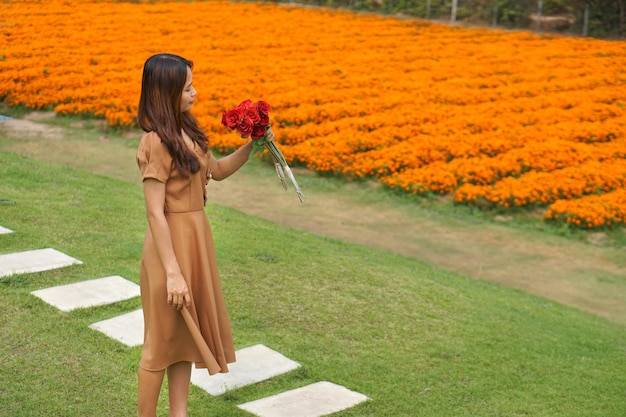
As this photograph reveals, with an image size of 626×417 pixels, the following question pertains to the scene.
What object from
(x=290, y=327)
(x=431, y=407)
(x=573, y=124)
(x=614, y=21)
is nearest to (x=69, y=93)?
(x=573, y=124)

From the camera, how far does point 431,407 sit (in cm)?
490

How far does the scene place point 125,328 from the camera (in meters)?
5.46

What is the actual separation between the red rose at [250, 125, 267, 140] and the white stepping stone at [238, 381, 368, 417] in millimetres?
1545

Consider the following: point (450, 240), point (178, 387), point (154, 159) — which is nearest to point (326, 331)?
point (178, 387)

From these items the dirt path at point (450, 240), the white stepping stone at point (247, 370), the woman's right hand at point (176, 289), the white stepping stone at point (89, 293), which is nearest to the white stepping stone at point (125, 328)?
the white stepping stone at point (89, 293)

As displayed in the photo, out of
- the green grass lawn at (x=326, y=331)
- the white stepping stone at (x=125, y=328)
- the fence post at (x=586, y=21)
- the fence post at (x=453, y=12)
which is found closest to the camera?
the green grass lawn at (x=326, y=331)

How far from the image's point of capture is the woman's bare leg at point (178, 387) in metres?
3.96

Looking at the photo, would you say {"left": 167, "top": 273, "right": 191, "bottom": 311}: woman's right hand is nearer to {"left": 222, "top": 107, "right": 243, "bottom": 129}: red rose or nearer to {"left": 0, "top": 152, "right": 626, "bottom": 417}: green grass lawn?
{"left": 222, "top": 107, "right": 243, "bottom": 129}: red rose

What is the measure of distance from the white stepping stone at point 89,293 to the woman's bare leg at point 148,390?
1979 millimetres

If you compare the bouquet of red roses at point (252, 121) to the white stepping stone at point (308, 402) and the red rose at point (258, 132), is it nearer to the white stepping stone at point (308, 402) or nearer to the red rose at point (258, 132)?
the red rose at point (258, 132)

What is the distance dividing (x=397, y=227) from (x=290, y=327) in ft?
14.6

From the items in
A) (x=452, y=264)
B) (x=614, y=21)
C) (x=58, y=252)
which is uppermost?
(x=614, y=21)

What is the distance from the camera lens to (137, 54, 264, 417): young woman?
12.2ft

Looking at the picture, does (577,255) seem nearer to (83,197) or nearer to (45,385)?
(83,197)
